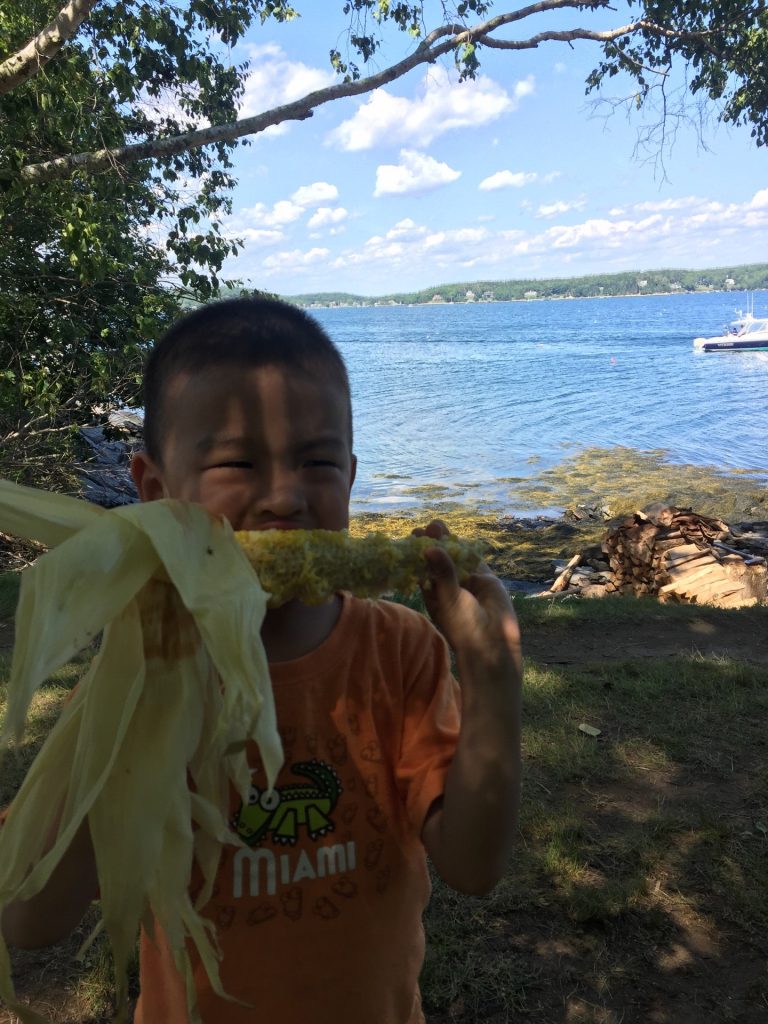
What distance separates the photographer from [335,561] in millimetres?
1205

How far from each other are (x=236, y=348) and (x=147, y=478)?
1.06 feet

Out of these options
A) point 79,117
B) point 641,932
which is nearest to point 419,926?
point 641,932

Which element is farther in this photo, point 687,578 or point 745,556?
point 745,556

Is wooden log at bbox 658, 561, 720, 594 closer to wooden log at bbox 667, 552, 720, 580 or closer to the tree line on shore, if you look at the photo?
wooden log at bbox 667, 552, 720, 580

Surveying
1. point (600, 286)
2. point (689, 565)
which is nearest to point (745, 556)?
point (689, 565)

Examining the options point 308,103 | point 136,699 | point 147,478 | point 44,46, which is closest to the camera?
point 136,699

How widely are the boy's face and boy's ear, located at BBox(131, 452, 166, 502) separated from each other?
32mm

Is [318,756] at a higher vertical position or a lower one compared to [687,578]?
higher

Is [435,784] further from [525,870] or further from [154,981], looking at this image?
[525,870]

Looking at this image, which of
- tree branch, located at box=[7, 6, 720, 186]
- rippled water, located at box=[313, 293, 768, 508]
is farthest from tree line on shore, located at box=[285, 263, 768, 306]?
tree branch, located at box=[7, 6, 720, 186]

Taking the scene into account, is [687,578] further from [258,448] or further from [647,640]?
[258,448]

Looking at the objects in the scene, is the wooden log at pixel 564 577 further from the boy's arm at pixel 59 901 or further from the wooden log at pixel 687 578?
the boy's arm at pixel 59 901

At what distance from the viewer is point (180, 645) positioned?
1.10 m

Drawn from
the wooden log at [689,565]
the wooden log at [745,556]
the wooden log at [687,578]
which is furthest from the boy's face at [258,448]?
the wooden log at [745,556]
